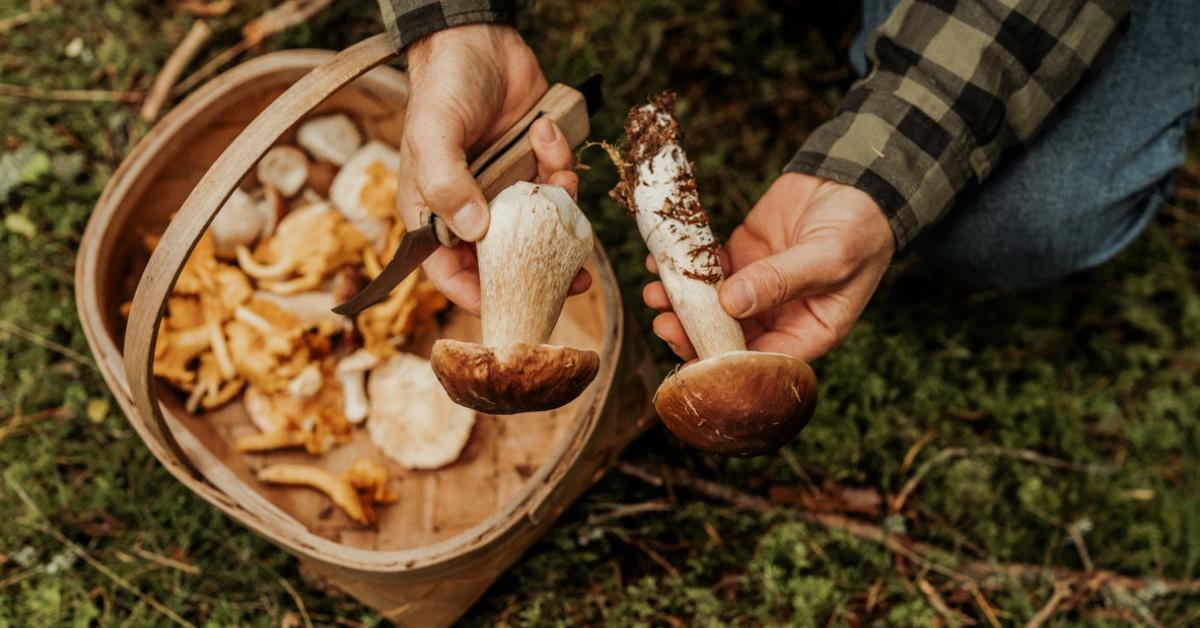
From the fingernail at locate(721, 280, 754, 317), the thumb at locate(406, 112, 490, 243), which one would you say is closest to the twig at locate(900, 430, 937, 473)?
the fingernail at locate(721, 280, 754, 317)

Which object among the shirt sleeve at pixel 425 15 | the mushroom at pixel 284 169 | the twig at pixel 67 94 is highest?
the shirt sleeve at pixel 425 15

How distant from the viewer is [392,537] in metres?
2.54

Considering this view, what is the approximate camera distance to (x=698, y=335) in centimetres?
196

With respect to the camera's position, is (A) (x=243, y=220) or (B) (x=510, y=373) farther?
(A) (x=243, y=220)

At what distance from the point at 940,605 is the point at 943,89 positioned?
57.5 inches

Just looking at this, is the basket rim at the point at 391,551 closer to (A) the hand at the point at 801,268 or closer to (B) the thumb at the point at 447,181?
(A) the hand at the point at 801,268

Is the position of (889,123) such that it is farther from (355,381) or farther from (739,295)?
(355,381)

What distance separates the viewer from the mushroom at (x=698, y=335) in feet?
5.78

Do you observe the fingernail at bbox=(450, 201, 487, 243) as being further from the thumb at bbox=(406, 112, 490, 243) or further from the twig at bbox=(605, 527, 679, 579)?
the twig at bbox=(605, 527, 679, 579)

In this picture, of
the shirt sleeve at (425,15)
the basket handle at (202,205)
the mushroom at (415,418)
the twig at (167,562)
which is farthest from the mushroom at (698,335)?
the twig at (167,562)

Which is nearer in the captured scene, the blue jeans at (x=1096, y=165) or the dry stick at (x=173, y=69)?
the blue jeans at (x=1096, y=165)

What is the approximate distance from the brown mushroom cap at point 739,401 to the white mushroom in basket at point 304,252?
4.12ft

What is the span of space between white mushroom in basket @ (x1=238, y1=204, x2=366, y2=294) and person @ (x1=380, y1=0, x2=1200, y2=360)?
0.56m

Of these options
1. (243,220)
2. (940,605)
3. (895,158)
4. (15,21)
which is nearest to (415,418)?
(243,220)
